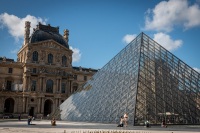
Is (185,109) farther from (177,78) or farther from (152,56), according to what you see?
(152,56)

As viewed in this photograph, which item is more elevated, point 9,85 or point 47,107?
point 9,85

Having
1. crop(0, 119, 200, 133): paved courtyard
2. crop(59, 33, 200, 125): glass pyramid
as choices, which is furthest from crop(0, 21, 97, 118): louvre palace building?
crop(0, 119, 200, 133): paved courtyard

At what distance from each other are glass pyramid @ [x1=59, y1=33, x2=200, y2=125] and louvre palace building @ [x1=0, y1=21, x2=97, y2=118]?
90.4ft

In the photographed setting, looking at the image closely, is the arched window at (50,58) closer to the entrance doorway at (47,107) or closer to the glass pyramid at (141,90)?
the entrance doorway at (47,107)

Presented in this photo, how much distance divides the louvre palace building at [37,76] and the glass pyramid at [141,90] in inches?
1085

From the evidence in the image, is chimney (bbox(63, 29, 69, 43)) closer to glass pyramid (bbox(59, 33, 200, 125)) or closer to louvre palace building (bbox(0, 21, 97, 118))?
louvre palace building (bbox(0, 21, 97, 118))

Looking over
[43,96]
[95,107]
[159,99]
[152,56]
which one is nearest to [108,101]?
[95,107]

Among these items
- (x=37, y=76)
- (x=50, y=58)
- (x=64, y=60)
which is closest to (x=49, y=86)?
(x=37, y=76)

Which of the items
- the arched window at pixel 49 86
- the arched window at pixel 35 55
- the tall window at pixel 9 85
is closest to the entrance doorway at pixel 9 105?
the tall window at pixel 9 85

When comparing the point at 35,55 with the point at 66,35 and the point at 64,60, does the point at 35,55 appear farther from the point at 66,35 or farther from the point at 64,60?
the point at 66,35

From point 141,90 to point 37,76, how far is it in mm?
39218

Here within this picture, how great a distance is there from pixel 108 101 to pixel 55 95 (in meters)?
36.6

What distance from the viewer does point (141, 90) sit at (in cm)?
2131

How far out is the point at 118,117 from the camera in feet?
68.7
